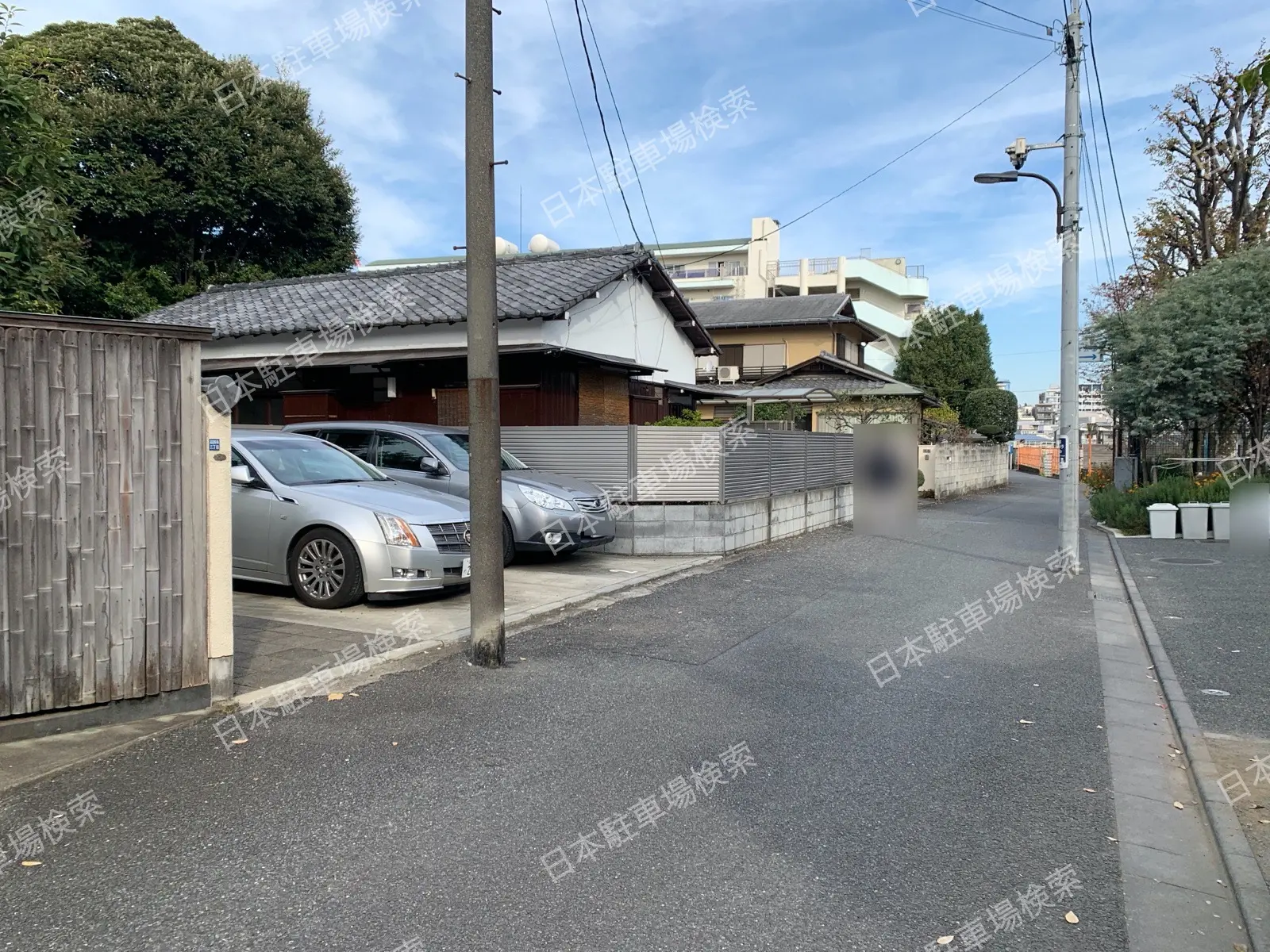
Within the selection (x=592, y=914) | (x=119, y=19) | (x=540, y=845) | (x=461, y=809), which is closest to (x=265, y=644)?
(x=461, y=809)

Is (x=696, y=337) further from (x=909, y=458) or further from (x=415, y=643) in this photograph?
(x=415, y=643)

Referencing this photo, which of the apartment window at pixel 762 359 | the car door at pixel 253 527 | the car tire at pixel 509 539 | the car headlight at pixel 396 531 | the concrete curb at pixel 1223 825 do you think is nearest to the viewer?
the concrete curb at pixel 1223 825

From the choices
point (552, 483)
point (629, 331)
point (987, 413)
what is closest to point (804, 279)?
point (987, 413)

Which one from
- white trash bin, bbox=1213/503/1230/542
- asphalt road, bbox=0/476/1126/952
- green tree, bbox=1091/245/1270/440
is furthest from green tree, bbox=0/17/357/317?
white trash bin, bbox=1213/503/1230/542

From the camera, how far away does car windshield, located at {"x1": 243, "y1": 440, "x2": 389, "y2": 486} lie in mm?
7969

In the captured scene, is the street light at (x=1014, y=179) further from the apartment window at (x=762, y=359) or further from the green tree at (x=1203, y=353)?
the apartment window at (x=762, y=359)

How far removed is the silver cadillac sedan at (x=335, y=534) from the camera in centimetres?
732

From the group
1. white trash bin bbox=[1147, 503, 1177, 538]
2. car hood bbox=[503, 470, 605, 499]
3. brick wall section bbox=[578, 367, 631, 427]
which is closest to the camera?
car hood bbox=[503, 470, 605, 499]

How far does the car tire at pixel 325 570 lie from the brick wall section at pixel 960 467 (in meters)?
16.5

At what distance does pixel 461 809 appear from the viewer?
3764mm

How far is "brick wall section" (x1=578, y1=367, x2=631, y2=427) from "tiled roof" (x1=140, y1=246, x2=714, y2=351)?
177 cm

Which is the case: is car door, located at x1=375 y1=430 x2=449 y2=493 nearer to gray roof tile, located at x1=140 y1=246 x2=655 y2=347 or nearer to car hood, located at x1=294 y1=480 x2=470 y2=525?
car hood, located at x1=294 y1=480 x2=470 y2=525

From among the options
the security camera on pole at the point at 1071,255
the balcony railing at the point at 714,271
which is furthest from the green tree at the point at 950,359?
the security camera on pole at the point at 1071,255

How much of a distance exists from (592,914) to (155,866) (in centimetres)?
165
